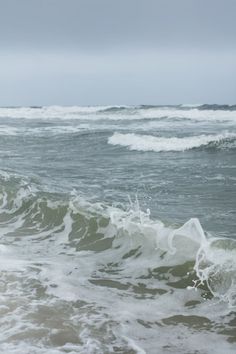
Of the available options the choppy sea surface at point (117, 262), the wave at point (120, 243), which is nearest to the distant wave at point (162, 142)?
the choppy sea surface at point (117, 262)

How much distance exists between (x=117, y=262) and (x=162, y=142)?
15232 millimetres

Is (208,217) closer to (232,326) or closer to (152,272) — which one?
(152,272)

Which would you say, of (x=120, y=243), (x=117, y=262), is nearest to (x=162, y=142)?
(x=120, y=243)

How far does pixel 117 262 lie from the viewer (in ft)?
20.7

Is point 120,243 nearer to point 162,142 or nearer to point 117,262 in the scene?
point 117,262

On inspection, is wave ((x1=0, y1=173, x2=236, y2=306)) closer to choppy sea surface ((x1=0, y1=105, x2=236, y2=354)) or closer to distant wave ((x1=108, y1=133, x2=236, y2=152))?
choppy sea surface ((x1=0, y1=105, x2=236, y2=354))

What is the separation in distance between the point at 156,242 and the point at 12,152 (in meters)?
13.7

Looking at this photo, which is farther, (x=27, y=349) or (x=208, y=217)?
(x=208, y=217)

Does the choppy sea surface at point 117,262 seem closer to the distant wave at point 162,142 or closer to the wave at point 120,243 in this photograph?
the wave at point 120,243

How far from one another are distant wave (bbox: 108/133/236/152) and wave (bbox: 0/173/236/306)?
1078 centimetres

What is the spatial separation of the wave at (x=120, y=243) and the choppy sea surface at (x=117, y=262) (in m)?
0.01

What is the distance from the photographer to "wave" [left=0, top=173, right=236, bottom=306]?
5.40 metres

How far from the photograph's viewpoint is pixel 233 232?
6906mm

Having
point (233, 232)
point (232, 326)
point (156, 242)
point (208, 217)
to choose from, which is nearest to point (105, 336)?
point (232, 326)
